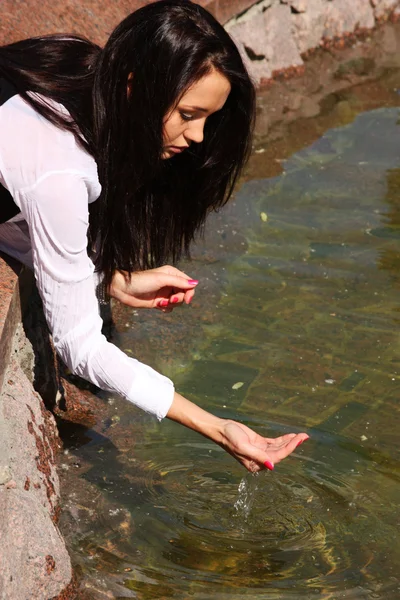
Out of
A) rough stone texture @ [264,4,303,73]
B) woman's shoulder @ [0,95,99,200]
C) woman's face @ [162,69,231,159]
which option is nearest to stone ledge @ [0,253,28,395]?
woman's shoulder @ [0,95,99,200]

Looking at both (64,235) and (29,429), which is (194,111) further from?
(29,429)

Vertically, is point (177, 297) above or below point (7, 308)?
below

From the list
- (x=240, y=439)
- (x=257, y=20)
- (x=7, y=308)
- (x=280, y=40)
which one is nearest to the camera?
(x=240, y=439)

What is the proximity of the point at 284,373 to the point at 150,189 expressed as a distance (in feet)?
4.01

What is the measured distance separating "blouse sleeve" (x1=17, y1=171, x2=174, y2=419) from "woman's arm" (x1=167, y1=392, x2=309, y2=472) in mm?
67

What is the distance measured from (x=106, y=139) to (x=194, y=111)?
0.27 meters

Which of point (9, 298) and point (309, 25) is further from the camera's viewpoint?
point (309, 25)

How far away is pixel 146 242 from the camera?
351 cm

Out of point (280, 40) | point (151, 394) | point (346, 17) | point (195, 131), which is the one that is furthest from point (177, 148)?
point (346, 17)

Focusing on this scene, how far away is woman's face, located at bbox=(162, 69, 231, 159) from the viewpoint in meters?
2.87

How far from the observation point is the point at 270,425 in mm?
3908

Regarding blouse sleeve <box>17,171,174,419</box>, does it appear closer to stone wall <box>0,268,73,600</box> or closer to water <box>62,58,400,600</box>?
stone wall <box>0,268,73,600</box>

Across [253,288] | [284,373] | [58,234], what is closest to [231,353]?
[284,373]

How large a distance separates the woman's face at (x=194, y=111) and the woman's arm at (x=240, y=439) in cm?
77
